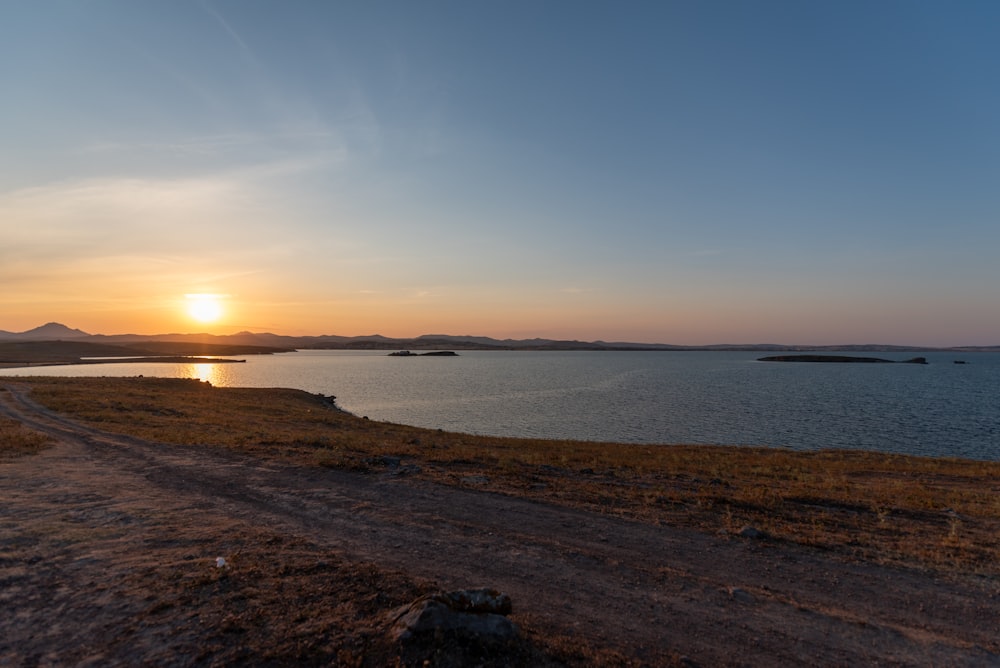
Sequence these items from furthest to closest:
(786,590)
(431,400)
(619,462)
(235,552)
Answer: (431,400) < (619,462) < (235,552) < (786,590)

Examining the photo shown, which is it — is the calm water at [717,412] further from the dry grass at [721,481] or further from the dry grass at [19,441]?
the dry grass at [19,441]

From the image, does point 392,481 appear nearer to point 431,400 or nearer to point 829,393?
point 431,400

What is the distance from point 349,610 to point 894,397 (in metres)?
97.2

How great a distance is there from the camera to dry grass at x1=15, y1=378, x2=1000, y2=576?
1420 centimetres

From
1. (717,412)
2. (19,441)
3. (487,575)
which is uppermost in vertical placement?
(19,441)

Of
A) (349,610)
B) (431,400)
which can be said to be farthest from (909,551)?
(431,400)

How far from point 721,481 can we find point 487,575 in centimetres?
1490

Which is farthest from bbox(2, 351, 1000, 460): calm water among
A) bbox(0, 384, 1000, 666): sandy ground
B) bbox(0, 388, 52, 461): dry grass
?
bbox(0, 384, 1000, 666): sandy ground

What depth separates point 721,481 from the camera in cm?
2197

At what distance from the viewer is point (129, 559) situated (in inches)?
435

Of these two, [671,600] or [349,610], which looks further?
[671,600]

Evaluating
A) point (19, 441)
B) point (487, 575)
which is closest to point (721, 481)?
point (487, 575)

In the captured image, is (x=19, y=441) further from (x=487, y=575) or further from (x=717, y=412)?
(x=717, y=412)

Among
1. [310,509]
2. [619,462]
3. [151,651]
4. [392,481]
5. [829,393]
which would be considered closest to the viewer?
[151,651]
